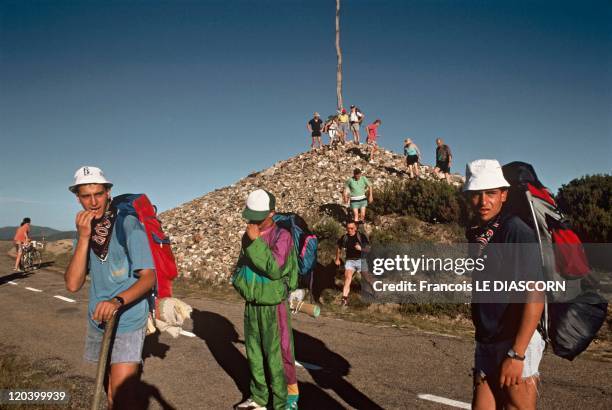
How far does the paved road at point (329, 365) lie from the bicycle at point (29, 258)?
35.5 feet

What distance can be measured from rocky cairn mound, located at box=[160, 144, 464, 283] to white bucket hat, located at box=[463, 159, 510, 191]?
13294 millimetres

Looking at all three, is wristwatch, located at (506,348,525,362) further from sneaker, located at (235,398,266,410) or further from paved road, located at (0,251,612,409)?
sneaker, located at (235,398,266,410)

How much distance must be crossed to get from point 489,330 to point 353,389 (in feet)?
9.86

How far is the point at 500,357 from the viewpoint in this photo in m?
2.64

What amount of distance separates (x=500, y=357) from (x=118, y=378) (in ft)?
8.87

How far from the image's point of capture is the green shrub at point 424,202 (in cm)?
1495

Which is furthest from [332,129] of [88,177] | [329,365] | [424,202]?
[88,177]

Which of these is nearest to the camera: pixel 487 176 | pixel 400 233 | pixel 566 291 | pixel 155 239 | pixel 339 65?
pixel 566 291

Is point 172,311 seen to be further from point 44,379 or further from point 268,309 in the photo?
point 44,379

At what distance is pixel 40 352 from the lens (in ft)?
22.6

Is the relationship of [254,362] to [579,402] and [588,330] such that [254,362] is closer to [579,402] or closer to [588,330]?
[588,330]

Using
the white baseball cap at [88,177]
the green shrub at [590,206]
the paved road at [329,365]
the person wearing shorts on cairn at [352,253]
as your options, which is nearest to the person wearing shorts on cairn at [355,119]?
the green shrub at [590,206]

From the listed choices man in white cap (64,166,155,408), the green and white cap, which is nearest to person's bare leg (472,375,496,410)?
the green and white cap

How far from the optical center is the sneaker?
14.3 ft
